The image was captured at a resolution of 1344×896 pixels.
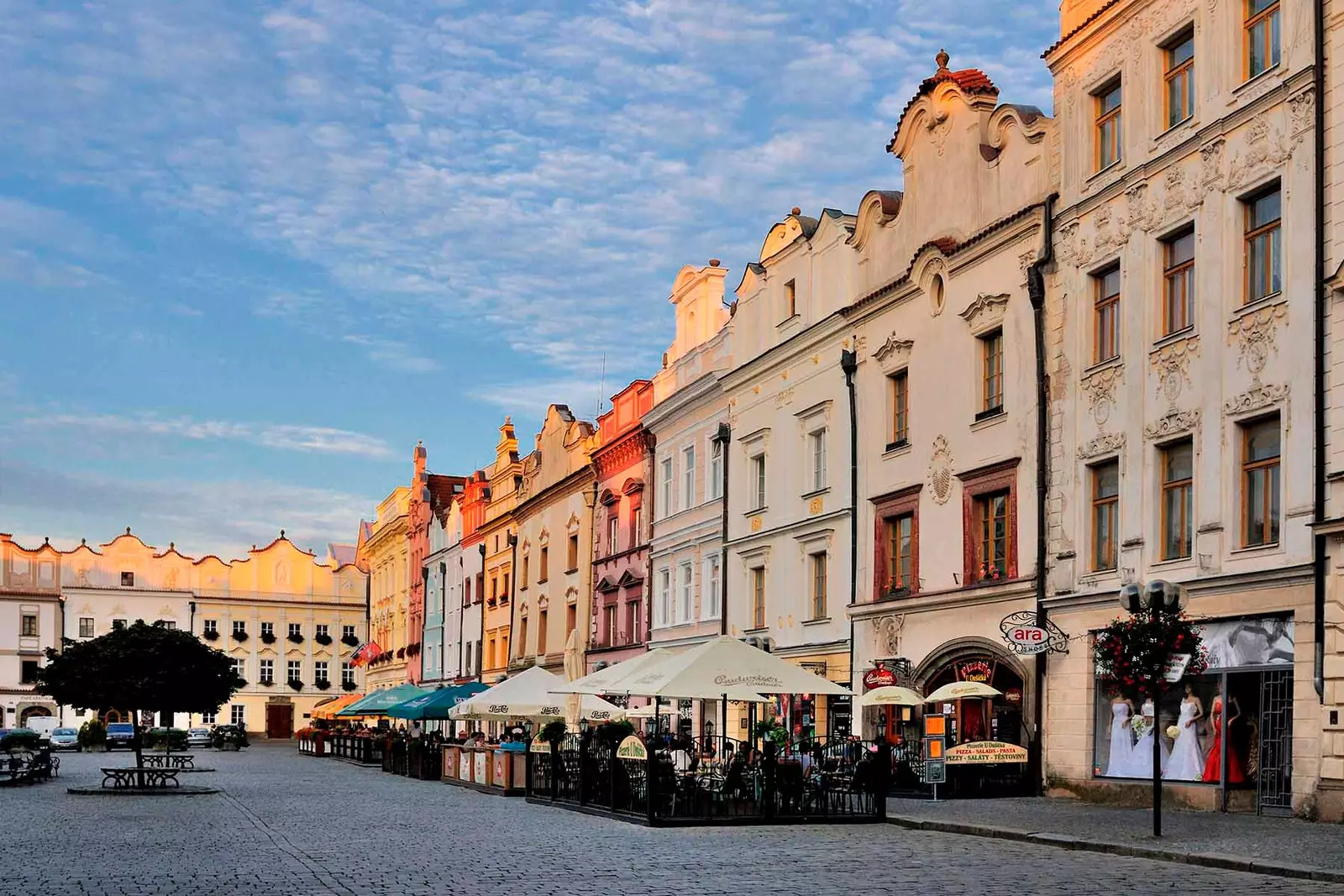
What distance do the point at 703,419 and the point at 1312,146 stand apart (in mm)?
25049

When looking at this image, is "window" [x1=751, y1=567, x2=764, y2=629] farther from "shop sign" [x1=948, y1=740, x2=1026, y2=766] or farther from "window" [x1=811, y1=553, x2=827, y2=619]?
"shop sign" [x1=948, y1=740, x2=1026, y2=766]

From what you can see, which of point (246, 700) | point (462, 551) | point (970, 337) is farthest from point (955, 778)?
point (246, 700)

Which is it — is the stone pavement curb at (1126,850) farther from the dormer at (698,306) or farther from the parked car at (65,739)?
the parked car at (65,739)

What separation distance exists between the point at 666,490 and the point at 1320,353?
94.5ft

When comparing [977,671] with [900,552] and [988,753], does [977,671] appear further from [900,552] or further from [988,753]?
[900,552]

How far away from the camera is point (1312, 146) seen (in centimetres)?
2211

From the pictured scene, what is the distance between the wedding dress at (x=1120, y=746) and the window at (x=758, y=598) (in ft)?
50.9

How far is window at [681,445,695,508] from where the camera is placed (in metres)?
46.8

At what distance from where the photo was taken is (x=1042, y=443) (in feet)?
93.7

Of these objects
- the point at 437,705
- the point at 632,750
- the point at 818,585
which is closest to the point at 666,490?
the point at 437,705

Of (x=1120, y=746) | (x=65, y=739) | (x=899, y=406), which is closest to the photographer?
(x=1120, y=746)

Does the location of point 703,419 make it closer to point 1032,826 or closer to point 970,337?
point 970,337

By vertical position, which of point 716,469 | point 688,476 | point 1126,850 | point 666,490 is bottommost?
point 1126,850

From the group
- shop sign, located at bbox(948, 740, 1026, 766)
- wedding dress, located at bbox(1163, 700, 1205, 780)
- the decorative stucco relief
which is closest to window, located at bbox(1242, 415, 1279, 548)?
wedding dress, located at bbox(1163, 700, 1205, 780)
